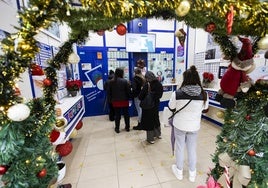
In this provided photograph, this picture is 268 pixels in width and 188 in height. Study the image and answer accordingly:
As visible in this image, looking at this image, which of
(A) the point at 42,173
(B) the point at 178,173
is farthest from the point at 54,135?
(B) the point at 178,173

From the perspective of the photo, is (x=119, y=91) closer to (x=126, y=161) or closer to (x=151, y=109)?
(x=151, y=109)

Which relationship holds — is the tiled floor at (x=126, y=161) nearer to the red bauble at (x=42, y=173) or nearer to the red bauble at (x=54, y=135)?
the red bauble at (x=54, y=135)

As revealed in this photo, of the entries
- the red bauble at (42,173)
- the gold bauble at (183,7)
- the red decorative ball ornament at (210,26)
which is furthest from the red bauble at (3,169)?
the red decorative ball ornament at (210,26)

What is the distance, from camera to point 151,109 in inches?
112

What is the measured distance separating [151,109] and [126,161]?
99 centimetres

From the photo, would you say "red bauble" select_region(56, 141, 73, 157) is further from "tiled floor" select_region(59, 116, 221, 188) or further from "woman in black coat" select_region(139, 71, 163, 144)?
"woman in black coat" select_region(139, 71, 163, 144)

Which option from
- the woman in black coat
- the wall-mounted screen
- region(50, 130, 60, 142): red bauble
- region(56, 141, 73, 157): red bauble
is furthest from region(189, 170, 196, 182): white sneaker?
the wall-mounted screen

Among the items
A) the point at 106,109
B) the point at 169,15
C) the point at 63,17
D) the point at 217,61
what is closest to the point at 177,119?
the point at 169,15

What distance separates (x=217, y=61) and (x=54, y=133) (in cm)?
402

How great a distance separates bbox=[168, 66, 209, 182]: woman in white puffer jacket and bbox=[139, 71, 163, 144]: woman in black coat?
810 millimetres

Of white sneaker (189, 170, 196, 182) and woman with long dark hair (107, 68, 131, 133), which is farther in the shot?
woman with long dark hair (107, 68, 131, 133)

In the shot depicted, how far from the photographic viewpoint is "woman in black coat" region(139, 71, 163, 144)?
8.93 ft

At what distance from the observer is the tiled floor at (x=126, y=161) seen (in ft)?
6.74

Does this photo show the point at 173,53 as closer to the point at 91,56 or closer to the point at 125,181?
the point at 91,56
